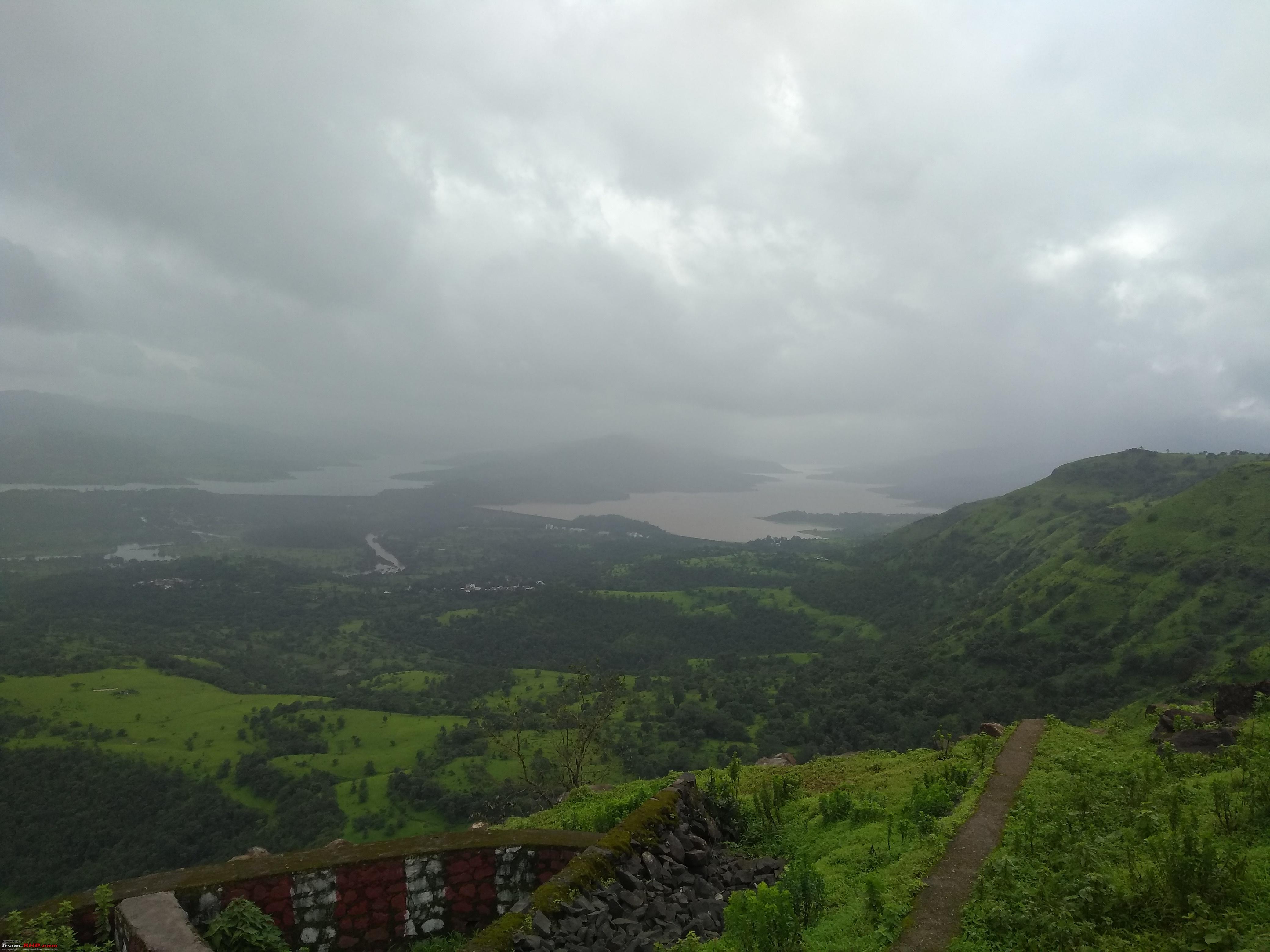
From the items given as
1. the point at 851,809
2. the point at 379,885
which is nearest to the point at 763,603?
the point at 851,809

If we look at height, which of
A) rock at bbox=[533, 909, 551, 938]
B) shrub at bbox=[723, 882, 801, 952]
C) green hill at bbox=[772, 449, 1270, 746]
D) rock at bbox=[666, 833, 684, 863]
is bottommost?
green hill at bbox=[772, 449, 1270, 746]

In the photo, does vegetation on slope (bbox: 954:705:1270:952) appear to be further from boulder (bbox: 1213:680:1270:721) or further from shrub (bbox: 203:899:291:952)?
shrub (bbox: 203:899:291:952)

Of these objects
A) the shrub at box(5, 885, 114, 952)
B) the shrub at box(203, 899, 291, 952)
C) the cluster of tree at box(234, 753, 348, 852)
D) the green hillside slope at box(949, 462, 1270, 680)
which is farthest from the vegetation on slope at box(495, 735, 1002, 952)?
the cluster of tree at box(234, 753, 348, 852)

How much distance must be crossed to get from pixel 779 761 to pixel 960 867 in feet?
39.8

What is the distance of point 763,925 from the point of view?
6.36m

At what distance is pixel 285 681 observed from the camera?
100625 mm

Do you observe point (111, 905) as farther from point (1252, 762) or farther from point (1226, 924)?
point (1252, 762)

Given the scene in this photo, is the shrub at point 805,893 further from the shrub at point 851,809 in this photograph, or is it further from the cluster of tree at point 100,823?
the cluster of tree at point 100,823

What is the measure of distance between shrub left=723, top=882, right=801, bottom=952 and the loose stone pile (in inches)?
33.7

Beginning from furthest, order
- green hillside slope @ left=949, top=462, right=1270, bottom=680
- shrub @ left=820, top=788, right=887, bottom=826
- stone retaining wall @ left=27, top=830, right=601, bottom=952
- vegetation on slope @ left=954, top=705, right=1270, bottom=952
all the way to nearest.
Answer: green hillside slope @ left=949, top=462, right=1270, bottom=680, shrub @ left=820, top=788, right=887, bottom=826, stone retaining wall @ left=27, top=830, right=601, bottom=952, vegetation on slope @ left=954, top=705, right=1270, bottom=952

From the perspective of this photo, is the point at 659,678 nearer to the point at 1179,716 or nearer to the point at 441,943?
the point at 1179,716

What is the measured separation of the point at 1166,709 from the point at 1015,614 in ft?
184

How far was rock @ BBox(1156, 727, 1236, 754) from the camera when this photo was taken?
429 inches

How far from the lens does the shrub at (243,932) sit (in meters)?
8.08
